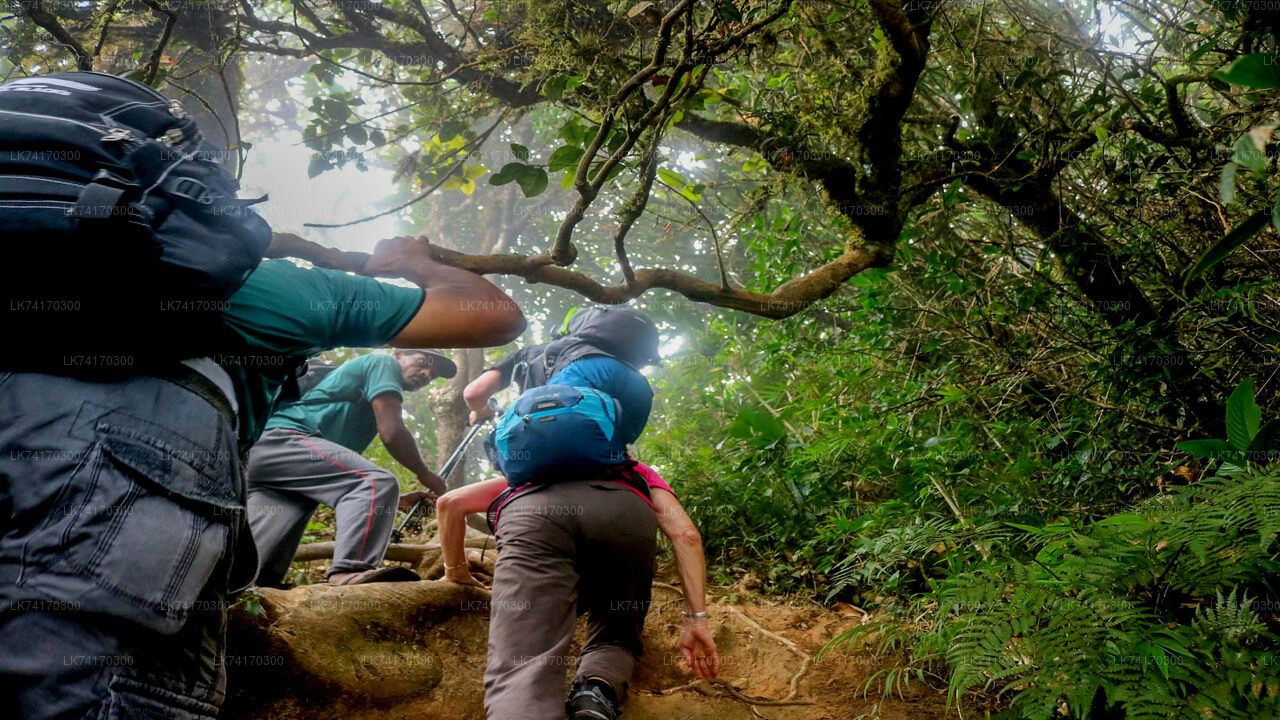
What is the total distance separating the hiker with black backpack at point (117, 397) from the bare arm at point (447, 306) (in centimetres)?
33

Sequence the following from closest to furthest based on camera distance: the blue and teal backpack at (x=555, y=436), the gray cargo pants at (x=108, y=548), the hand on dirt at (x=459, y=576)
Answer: the gray cargo pants at (x=108, y=548), the blue and teal backpack at (x=555, y=436), the hand on dirt at (x=459, y=576)

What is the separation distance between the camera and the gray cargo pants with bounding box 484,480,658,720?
2.28m

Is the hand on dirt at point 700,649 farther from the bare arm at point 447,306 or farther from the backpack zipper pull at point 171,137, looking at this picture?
the backpack zipper pull at point 171,137

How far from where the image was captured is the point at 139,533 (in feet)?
3.68

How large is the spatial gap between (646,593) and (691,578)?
0.24 metres

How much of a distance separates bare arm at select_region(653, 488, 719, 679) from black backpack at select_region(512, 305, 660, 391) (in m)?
0.67

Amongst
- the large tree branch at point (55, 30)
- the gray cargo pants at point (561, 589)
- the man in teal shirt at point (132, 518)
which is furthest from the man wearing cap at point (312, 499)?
the man in teal shirt at point (132, 518)

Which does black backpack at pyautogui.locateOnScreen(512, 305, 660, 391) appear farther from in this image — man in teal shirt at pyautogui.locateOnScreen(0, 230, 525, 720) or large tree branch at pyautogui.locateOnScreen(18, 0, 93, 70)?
large tree branch at pyautogui.locateOnScreen(18, 0, 93, 70)

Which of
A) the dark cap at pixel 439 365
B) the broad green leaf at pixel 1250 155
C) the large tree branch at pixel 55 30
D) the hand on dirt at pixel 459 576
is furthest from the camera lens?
the dark cap at pixel 439 365

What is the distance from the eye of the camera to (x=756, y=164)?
4957mm

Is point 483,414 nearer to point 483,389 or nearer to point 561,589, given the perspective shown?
point 483,389

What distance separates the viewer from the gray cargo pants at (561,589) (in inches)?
89.8

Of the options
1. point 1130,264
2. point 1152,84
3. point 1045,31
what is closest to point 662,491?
point 1130,264

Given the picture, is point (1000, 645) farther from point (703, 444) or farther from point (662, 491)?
point (703, 444)
